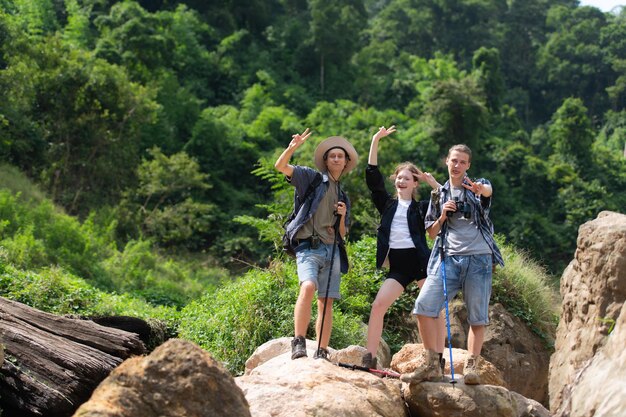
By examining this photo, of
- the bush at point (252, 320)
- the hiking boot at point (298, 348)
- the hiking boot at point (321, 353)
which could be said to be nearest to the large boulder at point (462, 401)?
the hiking boot at point (321, 353)

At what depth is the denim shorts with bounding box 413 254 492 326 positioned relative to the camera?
5992 mm

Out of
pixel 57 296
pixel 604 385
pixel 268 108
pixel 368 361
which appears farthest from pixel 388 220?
pixel 268 108

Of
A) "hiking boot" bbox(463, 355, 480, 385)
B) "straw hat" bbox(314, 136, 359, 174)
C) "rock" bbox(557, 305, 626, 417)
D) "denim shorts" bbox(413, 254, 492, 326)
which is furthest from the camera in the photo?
"straw hat" bbox(314, 136, 359, 174)

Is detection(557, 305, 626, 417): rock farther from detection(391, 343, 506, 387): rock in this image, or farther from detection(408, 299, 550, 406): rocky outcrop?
detection(408, 299, 550, 406): rocky outcrop

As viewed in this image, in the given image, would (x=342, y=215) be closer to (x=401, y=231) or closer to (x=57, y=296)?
(x=401, y=231)

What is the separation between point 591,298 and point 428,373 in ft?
3.75

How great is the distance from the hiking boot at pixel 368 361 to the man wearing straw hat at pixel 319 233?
273mm

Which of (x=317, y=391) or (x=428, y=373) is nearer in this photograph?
(x=317, y=391)

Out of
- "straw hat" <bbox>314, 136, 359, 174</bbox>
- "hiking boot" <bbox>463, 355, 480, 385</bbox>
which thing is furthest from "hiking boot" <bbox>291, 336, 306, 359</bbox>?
"straw hat" <bbox>314, 136, 359, 174</bbox>

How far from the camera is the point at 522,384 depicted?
946 centimetres

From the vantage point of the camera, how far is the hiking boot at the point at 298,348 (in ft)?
19.7

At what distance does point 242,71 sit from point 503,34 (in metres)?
18.5

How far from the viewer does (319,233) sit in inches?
252

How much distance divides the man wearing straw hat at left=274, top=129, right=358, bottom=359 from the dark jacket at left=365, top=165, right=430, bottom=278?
0.79 feet
